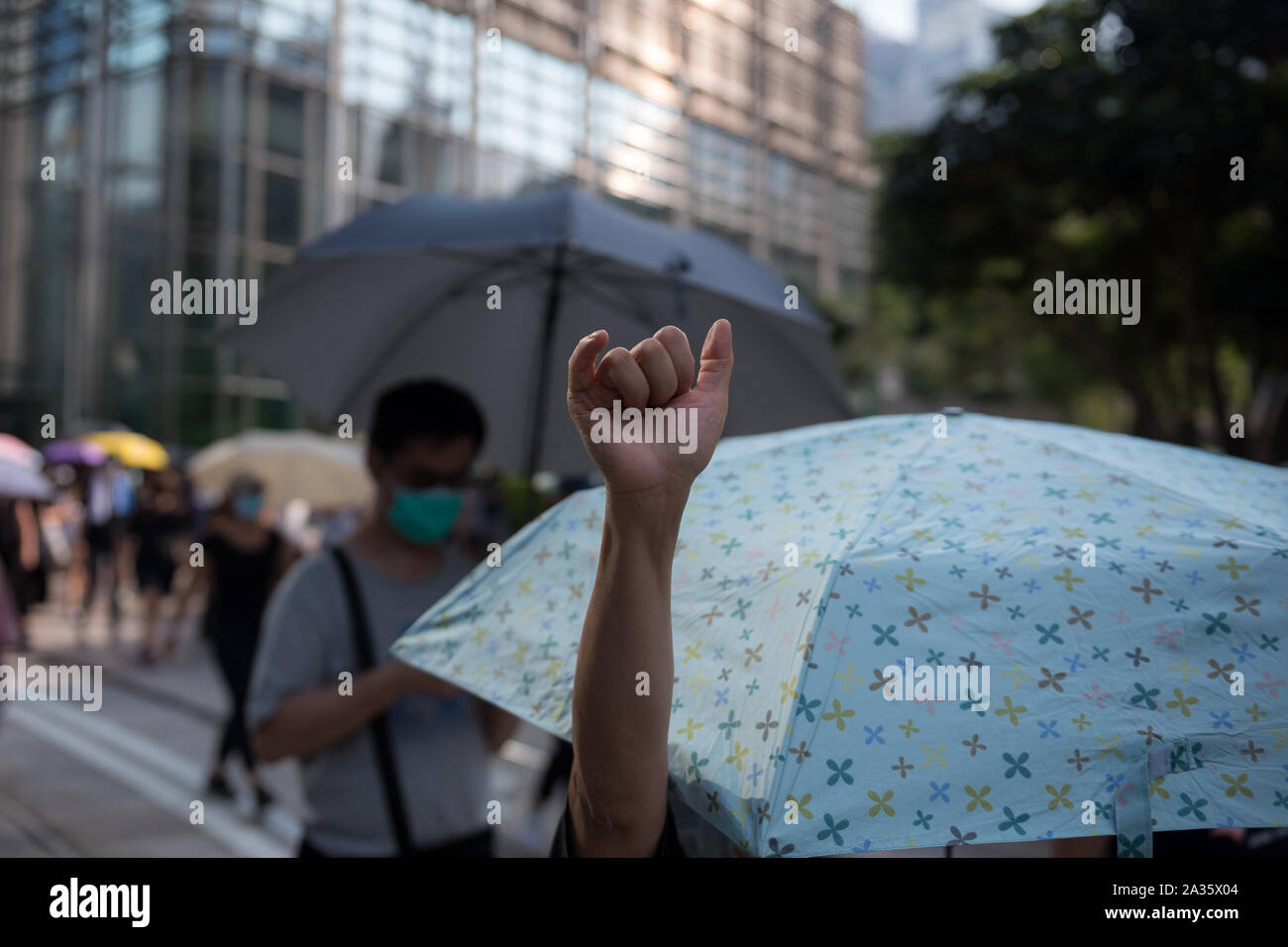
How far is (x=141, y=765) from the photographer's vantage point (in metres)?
6.62

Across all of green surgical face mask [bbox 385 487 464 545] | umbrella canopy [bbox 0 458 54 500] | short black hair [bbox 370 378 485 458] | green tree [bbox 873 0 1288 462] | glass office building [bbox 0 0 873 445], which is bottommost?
green surgical face mask [bbox 385 487 464 545]

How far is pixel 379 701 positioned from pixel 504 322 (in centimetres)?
192

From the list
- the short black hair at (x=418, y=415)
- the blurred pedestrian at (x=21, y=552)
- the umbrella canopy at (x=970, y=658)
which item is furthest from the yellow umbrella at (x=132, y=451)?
the umbrella canopy at (x=970, y=658)

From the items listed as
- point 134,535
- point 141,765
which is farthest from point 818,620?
point 134,535

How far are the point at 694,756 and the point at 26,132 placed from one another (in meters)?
31.1

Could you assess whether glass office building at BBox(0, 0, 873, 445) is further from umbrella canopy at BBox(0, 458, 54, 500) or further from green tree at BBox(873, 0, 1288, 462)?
umbrella canopy at BBox(0, 458, 54, 500)

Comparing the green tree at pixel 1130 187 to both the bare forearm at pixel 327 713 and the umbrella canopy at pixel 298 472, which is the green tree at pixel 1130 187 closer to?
the umbrella canopy at pixel 298 472

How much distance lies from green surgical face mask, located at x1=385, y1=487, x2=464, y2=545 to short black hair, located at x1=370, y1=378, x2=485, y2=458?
14cm

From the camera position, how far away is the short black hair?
256 centimetres

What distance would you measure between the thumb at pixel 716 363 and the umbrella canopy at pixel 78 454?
48.0 ft

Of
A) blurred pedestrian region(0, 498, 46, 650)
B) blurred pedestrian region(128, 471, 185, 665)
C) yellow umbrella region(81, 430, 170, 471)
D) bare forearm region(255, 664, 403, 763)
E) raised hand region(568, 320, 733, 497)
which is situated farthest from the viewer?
yellow umbrella region(81, 430, 170, 471)

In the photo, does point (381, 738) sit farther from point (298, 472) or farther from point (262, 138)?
point (262, 138)

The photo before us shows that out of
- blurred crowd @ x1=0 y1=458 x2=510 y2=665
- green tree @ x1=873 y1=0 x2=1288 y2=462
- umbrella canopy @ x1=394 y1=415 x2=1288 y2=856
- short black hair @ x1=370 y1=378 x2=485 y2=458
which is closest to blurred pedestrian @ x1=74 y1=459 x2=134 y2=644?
blurred crowd @ x1=0 y1=458 x2=510 y2=665

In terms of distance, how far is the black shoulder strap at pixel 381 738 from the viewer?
2277 millimetres
